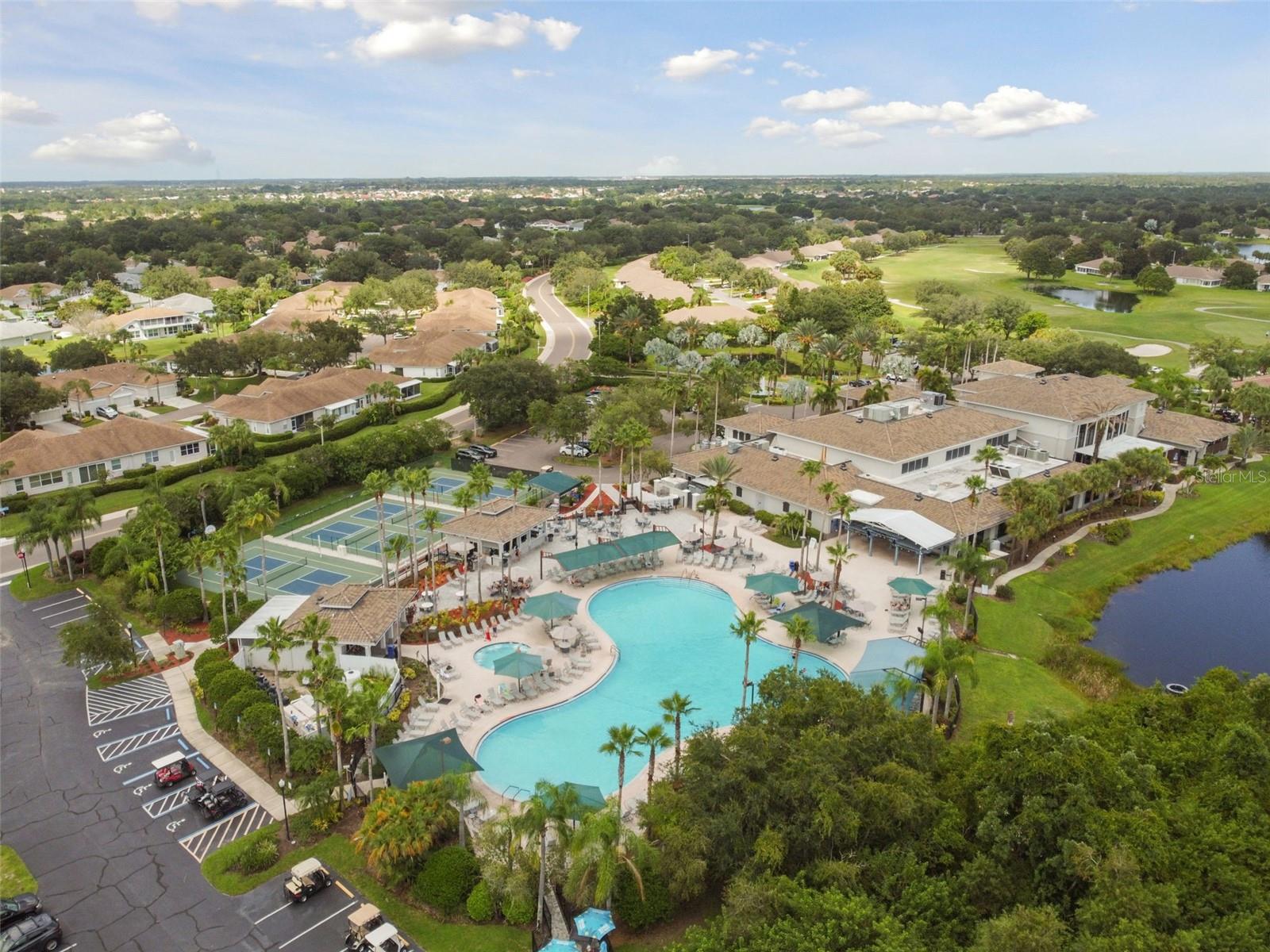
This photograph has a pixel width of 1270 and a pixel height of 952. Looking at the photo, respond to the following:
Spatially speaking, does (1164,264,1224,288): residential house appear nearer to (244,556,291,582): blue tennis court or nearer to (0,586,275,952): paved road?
(244,556,291,582): blue tennis court

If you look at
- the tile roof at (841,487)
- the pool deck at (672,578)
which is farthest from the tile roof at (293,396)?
the pool deck at (672,578)

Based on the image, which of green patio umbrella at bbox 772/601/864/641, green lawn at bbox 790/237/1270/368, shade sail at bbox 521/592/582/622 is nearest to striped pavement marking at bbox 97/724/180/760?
shade sail at bbox 521/592/582/622

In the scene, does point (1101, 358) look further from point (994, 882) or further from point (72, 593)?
point (72, 593)

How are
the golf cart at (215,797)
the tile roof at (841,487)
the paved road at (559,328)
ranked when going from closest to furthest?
1. the golf cart at (215,797)
2. the tile roof at (841,487)
3. the paved road at (559,328)

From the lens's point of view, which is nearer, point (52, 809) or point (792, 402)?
point (52, 809)

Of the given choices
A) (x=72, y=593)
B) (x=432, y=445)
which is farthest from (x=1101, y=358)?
(x=72, y=593)

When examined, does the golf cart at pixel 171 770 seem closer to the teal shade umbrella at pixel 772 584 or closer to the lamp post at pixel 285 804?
the lamp post at pixel 285 804
